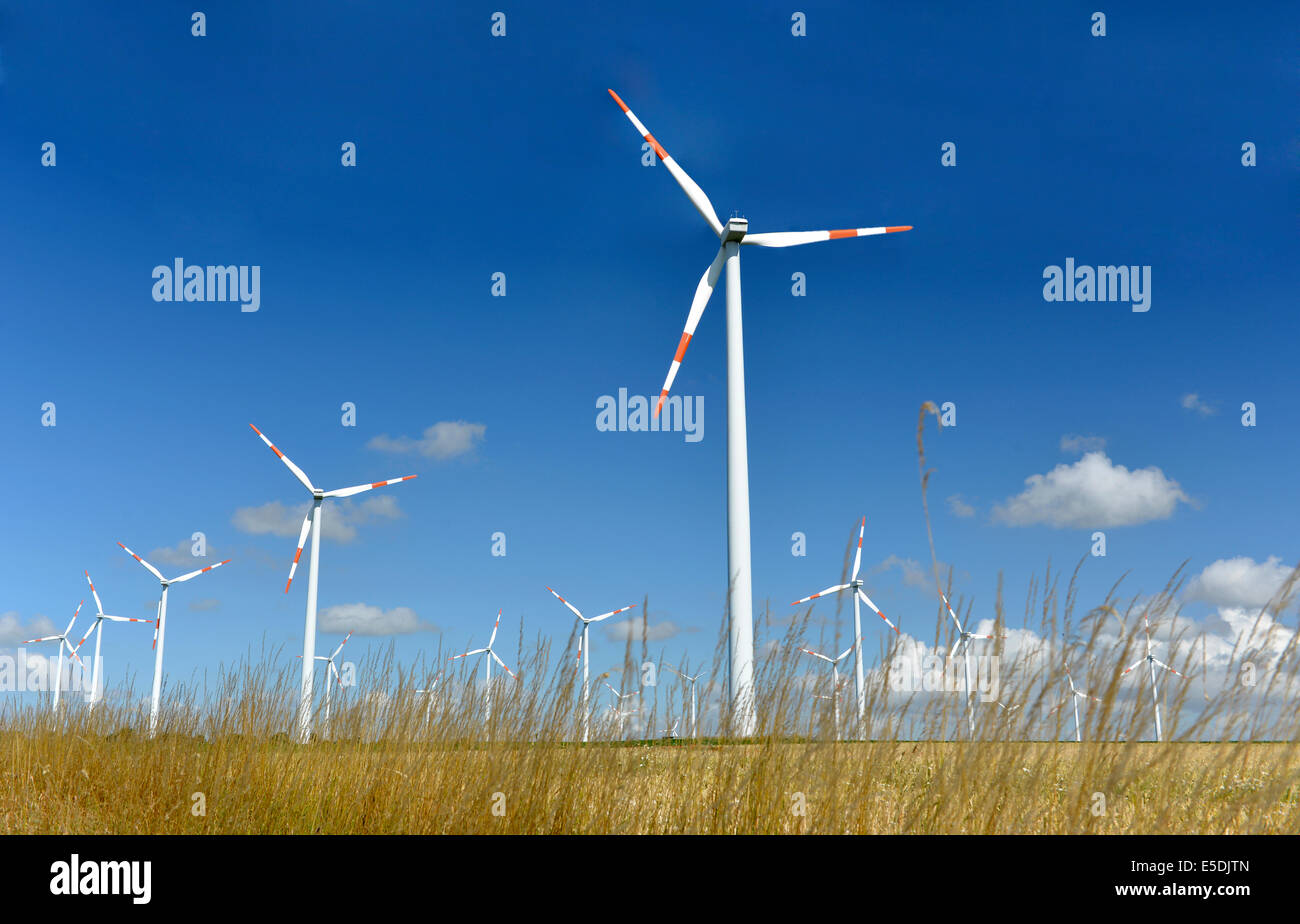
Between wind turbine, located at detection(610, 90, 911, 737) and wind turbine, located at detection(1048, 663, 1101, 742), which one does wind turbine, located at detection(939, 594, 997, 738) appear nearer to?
wind turbine, located at detection(1048, 663, 1101, 742)

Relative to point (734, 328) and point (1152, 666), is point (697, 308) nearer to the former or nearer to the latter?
point (734, 328)

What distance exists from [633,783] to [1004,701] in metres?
3.42

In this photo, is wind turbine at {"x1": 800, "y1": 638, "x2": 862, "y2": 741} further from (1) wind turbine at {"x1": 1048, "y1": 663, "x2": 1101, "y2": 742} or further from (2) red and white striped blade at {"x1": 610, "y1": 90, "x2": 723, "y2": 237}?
(2) red and white striped blade at {"x1": 610, "y1": 90, "x2": 723, "y2": 237}

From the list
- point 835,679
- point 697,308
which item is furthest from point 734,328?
point 835,679

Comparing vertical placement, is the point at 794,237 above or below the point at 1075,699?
above

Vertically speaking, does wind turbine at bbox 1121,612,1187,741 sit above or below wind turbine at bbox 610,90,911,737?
below

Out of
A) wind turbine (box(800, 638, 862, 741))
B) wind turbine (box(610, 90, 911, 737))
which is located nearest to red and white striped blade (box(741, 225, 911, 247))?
wind turbine (box(610, 90, 911, 737))

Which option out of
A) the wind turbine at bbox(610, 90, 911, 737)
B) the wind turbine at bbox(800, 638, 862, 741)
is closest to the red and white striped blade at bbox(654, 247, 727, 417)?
the wind turbine at bbox(610, 90, 911, 737)

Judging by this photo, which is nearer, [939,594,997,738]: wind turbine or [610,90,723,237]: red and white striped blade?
[939,594,997,738]: wind turbine

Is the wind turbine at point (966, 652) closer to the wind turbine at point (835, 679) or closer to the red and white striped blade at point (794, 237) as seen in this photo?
the wind turbine at point (835, 679)

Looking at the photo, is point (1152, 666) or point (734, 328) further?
point (734, 328)
